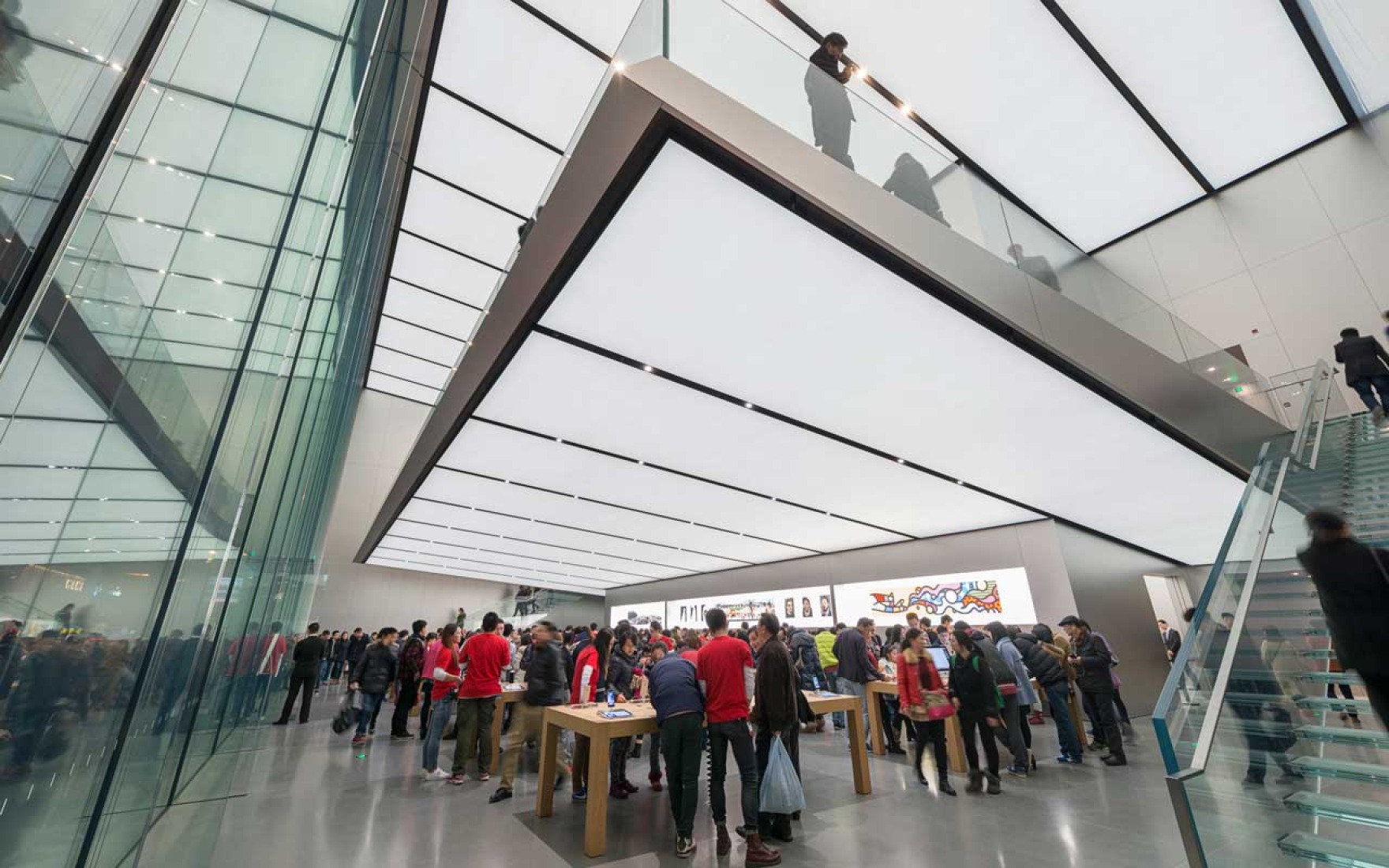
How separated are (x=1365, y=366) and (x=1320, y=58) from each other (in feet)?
18.3

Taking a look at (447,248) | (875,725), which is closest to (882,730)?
(875,725)

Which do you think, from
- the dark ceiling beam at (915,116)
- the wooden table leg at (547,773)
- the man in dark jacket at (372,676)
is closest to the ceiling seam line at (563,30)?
the dark ceiling beam at (915,116)

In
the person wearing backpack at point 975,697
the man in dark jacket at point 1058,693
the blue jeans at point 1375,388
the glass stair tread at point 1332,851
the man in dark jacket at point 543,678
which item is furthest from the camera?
the blue jeans at point 1375,388

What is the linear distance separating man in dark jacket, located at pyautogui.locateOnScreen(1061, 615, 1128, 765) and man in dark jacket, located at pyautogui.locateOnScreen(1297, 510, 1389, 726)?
172 inches

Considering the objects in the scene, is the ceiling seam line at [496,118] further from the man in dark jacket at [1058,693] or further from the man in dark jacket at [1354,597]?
the man in dark jacket at [1058,693]

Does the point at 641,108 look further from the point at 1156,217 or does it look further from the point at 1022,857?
the point at 1156,217

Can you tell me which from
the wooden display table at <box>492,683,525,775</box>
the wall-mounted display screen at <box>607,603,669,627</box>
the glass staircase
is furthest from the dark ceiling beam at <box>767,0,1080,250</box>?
the wall-mounted display screen at <box>607,603,669,627</box>

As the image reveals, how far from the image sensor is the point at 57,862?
160 centimetres

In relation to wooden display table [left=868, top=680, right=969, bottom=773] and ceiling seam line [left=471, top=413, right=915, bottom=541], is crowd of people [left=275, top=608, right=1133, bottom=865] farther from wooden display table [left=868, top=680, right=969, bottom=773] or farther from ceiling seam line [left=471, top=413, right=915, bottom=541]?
ceiling seam line [left=471, top=413, right=915, bottom=541]

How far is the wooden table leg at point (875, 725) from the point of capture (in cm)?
722

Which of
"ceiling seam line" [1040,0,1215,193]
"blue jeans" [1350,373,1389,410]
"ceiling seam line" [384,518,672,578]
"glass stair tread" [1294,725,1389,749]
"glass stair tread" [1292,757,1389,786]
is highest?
"ceiling seam line" [1040,0,1215,193]

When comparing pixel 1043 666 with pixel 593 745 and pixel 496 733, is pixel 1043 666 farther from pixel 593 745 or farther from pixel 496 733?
pixel 496 733

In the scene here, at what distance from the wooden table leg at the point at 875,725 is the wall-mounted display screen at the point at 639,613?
1235cm

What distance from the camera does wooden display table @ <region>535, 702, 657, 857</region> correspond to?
393 centimetres
